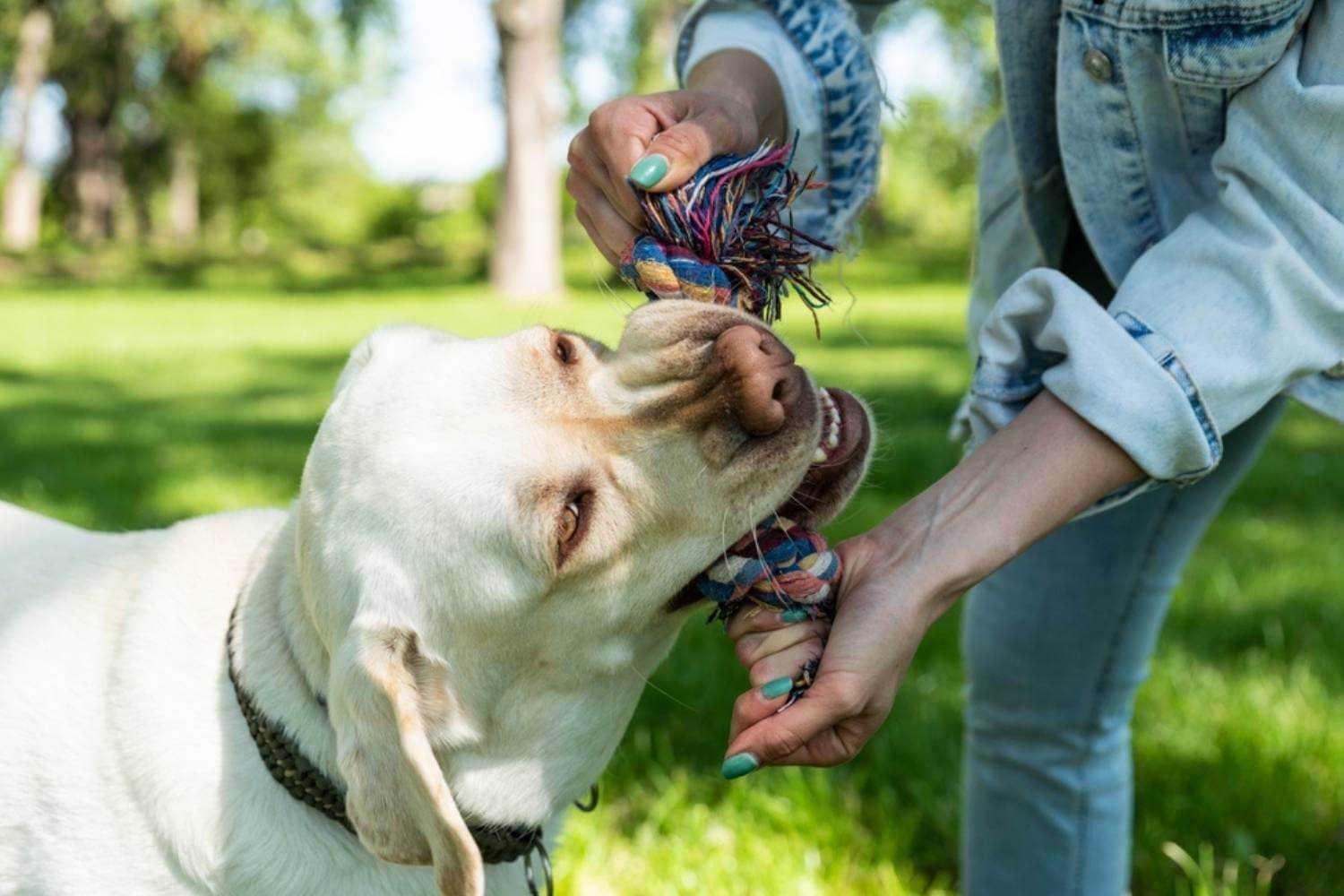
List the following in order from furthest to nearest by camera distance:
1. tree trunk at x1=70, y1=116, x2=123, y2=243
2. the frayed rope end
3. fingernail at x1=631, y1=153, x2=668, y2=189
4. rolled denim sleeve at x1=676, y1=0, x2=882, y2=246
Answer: tree trunk at x1=70, y1=116, x2=123, y2=243 < rolled denim sleeve at x1=676, y1=0, x2=882, y2=246 < the frayed rope end < fingernail at x1=631, y1=153, x2=668, y2=189

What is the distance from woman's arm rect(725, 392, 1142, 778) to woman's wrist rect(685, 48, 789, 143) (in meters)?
0.87

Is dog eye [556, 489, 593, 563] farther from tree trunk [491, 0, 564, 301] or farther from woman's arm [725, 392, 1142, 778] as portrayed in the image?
tree trunk [491, 0, 564, 301]

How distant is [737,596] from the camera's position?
217cm

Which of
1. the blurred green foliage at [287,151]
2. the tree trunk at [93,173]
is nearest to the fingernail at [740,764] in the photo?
the blurred green foliage at [287,151]

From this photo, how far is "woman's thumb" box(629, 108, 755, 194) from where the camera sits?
6.87 feet

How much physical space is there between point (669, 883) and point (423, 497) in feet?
4.32

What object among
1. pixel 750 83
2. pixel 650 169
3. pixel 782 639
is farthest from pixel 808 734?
pixel 750 83

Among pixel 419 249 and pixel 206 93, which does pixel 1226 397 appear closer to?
pixel 419 249

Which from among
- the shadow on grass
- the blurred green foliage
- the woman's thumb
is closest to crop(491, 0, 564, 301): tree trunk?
the blurred green foliage

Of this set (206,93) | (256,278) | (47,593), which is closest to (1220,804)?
(47,593)

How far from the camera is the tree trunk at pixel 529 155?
1844 centimetres

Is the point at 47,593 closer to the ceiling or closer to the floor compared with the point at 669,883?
closer to the ceiling

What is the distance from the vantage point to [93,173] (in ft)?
119

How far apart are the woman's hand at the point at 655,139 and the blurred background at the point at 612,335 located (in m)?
0.31
